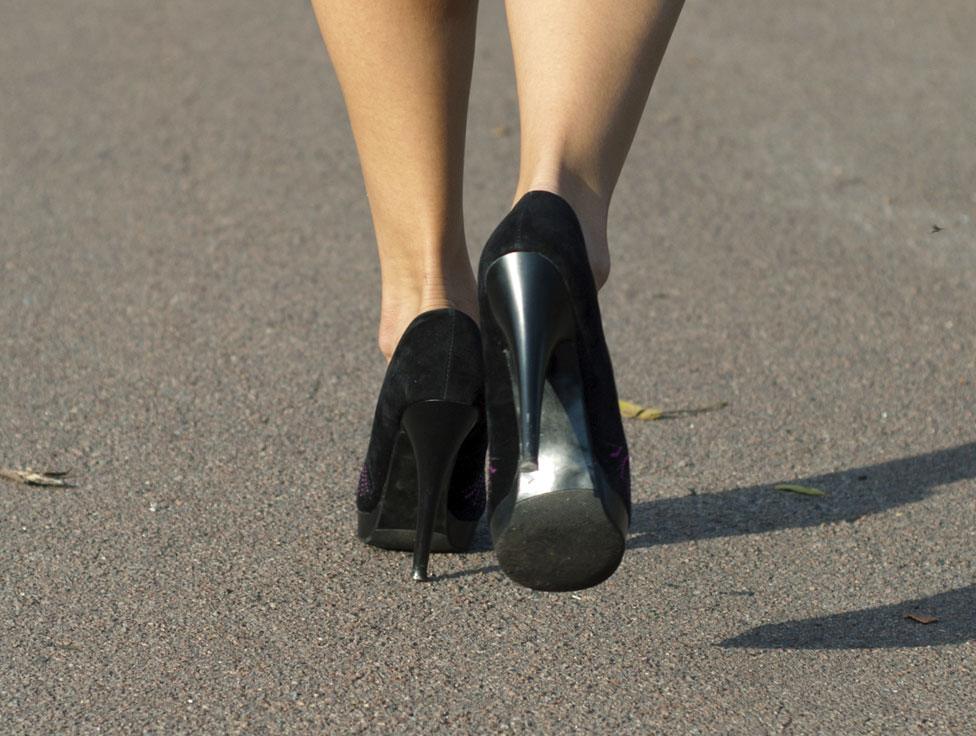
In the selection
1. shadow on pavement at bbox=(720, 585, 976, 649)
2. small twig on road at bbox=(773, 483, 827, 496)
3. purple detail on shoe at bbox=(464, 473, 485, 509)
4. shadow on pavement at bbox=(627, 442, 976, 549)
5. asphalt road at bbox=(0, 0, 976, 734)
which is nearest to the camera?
asphalt road at bbox=(0, 0, 976, 734)

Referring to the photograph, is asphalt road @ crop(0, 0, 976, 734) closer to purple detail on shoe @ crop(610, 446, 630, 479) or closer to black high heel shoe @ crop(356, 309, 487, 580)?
black high heel shoe @ crop(356, 309, 487, 580)

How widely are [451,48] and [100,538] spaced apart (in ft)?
3.28

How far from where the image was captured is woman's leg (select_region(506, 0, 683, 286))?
1.94m

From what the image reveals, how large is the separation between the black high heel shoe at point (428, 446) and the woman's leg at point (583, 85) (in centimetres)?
31

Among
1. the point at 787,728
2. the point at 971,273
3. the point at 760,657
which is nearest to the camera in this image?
the point at 787,728

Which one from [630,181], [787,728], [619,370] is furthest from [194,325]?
[787,728]

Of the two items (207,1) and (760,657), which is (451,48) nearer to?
(760,657)

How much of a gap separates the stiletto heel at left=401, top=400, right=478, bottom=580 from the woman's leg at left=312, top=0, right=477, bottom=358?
0.17m

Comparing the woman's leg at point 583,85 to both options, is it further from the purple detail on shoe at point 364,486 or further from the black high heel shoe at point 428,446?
the purple detail on shoe at point 364,486

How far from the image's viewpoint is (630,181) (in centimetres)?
448

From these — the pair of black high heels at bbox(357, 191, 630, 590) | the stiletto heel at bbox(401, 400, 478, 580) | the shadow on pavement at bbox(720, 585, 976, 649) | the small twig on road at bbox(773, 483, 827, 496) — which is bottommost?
the small twig on road at bbox(773, 483, 827, 496)

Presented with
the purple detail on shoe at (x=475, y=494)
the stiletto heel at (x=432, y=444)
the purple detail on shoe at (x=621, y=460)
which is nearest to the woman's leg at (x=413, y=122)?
the stiletto heel at (x=432, y=444)

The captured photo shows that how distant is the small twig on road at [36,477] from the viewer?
268 cm

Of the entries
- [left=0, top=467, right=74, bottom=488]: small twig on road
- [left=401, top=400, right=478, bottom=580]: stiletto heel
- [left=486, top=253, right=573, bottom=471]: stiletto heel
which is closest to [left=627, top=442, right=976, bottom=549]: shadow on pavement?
[left=401, top=400, right=478, bottom=580]: stiletto heel
